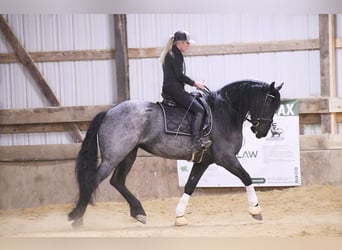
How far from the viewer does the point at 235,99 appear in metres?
5.59

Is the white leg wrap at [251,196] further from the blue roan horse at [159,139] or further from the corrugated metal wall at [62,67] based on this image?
the corrugated metal wall at [62,67]

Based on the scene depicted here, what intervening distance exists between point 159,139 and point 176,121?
18 cm

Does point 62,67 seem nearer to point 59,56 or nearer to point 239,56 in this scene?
point 59,56

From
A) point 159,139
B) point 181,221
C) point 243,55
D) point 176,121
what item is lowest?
point 181,221

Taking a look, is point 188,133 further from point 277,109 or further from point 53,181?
point 53,181

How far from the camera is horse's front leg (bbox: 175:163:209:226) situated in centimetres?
554

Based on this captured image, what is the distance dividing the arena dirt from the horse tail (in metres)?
0.09

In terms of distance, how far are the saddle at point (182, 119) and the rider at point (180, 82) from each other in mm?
32

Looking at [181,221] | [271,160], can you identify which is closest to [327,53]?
[271,160]

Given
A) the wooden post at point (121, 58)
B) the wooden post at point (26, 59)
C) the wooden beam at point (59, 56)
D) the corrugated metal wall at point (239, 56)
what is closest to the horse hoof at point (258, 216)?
the corrugated metal wall at point (239, 56)

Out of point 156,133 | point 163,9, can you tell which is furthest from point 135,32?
point 156,133

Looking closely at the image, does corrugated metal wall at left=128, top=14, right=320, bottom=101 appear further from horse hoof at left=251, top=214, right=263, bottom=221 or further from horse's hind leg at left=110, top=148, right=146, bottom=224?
horse hoof at left=251, top=214, right=263, bottom=221

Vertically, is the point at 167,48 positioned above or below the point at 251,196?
above

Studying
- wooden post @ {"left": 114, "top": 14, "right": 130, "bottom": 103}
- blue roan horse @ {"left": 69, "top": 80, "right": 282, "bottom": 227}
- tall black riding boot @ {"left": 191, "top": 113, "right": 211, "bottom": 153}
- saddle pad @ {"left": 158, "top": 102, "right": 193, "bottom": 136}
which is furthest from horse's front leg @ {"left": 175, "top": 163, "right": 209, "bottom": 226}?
wooden post @ {"left": 114, "top": 14, "right": 130, "bottom": 103}
